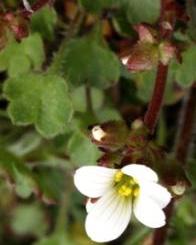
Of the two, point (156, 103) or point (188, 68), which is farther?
point (188, 68)

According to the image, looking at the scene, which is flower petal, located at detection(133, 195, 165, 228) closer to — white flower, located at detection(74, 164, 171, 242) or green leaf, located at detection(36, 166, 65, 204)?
white flower, located at detection(74, 164, 171, 242)

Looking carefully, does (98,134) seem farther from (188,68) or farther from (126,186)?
(188,68)

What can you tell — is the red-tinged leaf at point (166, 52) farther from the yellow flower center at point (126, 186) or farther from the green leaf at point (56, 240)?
the green leaf at point (56, 240)

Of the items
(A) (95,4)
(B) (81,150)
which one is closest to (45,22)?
(A) (95,4)

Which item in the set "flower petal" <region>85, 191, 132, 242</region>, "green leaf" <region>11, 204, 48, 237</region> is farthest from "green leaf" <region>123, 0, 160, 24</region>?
"green leaf" <region>11, 204, 48, 237</region>

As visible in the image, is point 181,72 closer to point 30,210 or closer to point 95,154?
point 95,154

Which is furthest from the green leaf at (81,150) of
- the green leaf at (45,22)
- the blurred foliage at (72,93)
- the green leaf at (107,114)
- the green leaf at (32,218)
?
the green leaf at (32,218)
